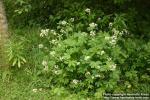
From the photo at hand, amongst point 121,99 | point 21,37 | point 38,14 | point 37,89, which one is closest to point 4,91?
point 37,89

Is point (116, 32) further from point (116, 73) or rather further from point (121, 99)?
point (121, 99)

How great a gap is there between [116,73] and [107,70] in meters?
0.16

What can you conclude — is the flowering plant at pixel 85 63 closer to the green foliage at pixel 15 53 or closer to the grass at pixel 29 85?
the grass at pixel 29 85

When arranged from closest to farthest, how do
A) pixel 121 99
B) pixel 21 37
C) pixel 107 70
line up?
pixel 121 99
pixel 107 70
pixel 21 37

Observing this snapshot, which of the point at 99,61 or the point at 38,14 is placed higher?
the point at 38,14

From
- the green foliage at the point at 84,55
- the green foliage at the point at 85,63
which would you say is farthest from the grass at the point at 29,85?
the green foliage at the point at 85,63

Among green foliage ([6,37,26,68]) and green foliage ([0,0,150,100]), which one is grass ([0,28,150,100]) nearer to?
green foliage ([0,0,150,100])

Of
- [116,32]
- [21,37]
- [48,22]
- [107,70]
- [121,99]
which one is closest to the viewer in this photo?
[121,99]

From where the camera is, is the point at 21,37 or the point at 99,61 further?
the point at 21,37

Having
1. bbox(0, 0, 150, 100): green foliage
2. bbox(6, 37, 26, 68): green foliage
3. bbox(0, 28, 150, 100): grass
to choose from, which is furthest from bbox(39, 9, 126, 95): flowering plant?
bbox(6, 37, 26, 68): green foliage

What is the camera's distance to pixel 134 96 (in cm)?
596

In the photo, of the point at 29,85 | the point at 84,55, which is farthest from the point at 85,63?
the point at 29,85

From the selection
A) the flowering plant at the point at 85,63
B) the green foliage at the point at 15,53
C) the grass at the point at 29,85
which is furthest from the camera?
the green foliage at the point at 15,53

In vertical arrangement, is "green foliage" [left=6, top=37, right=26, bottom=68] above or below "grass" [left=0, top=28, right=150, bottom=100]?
above
